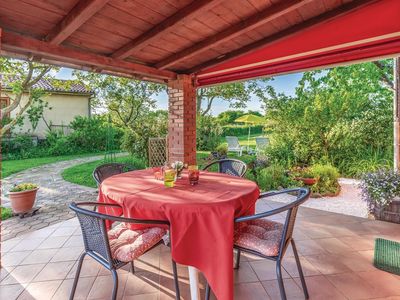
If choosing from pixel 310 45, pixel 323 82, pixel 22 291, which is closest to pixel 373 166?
pixel 323 82

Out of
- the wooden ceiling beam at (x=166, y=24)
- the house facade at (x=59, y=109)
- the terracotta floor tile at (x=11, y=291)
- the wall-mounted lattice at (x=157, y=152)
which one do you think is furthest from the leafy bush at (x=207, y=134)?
the terracotta floor tile at (x=11, y=291)

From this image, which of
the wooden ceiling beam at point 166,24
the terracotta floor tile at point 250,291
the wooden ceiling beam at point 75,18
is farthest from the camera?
the wooden ceiling beam at point 166,24

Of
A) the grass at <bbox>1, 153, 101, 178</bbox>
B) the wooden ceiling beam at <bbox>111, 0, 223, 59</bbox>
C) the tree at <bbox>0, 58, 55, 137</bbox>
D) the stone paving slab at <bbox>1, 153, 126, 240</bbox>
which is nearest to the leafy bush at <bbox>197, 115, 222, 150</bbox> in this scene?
the stone paving slab at <bbox>1, 153, 126, 240</bbox>

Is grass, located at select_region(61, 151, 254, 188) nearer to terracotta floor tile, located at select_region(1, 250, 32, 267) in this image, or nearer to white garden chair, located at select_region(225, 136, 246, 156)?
white garden chair, located at select_region(225, 136, 246, 156)

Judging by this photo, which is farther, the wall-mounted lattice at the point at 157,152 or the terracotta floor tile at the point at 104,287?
the wall-mounted lattice at the point at 157,152

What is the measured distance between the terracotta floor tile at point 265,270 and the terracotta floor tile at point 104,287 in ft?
3.98

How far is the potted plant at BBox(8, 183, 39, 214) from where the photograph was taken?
3904 millimetres

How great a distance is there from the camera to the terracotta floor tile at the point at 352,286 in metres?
1.95

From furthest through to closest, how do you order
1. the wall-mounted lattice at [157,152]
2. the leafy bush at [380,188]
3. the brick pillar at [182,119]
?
the wall-mounted lattice at [157,152], the brick pillar at [182,119], the leafy bush at [380,188]

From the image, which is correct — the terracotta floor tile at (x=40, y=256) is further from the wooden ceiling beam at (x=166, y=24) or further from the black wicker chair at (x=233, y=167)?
the wooden ceiling beam at (x=166, y=24)

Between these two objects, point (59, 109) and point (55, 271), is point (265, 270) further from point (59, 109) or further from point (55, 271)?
point (59, 109)

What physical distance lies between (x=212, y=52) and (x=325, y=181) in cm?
358

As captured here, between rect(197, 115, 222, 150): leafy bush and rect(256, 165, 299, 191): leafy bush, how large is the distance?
14.4ft

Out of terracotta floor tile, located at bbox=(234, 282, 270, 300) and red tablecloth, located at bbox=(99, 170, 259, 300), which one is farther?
terracotta floor tile, located at bbox=(234, 282, 270, 300)
